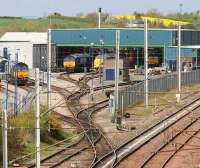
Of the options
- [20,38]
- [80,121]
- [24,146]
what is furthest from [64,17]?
[24,146]

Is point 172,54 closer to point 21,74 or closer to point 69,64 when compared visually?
point 69,64

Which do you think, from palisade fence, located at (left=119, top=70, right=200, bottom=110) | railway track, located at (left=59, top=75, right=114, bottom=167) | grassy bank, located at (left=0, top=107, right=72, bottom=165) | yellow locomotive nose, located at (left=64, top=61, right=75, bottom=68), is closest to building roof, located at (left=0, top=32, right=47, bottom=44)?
yellow locomotive nose, located at (left=64, top=61, right=75, bottom=68)

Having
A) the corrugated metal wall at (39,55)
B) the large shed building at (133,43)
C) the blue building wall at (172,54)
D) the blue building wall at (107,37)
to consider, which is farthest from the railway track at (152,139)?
the blue building wall at (107,37)

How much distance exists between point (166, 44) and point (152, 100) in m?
26.1

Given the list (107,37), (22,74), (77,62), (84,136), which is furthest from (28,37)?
(84,136)

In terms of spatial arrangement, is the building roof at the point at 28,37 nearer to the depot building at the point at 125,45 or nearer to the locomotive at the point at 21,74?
the depot building at the point at 125,45

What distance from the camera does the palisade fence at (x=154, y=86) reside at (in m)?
44.2

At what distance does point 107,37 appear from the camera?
75625mm

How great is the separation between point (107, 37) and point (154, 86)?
79.4 feet

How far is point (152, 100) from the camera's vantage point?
48969mm

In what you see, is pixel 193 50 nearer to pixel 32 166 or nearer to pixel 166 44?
pixel 166 44

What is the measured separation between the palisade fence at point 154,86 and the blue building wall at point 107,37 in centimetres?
1137

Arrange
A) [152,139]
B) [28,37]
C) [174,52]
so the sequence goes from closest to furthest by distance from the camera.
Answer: [152,139] < [174,52] < [28,37]

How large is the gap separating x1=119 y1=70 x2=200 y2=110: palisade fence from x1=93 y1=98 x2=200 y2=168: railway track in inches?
139
